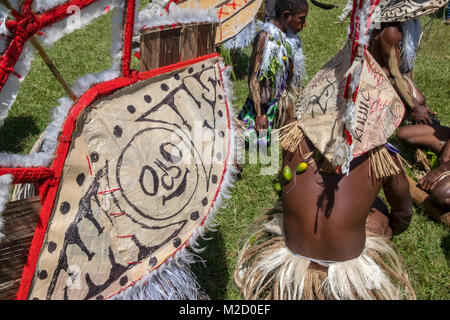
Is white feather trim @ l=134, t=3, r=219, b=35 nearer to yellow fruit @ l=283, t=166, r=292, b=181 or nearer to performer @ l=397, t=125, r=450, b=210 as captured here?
yellow fruit @ l=283, t=166, r=292, b=181

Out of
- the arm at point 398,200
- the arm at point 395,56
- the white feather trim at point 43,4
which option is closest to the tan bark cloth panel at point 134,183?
the white feather trim at point 43,4

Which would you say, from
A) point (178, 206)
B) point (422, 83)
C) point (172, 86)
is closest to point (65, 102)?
point (172, 86)

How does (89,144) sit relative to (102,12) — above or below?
below

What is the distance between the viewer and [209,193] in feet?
5.14

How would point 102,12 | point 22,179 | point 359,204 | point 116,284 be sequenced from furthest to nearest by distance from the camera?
point 359,204 < point 116,284 < point 102,12 < point 22,179

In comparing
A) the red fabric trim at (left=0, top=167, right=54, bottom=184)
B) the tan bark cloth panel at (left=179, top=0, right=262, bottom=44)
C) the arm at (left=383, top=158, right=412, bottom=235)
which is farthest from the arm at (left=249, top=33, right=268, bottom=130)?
the red fabric trim at (left=0, top=167, right=54, bottom=184)

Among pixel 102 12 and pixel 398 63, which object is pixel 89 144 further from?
pixel 398 63

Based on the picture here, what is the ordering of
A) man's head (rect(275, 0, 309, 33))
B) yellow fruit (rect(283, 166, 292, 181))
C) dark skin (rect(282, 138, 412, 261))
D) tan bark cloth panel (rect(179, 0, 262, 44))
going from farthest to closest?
man's head (rect(275, 0, 309, 33))
tan bark cloth panel (rect(179, 0, 262, 44))
yellow fruit (rect(283, 166, 292, 181))
dark skin (rect(282, 138, 412, 261))

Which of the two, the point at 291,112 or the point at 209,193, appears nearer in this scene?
the point at 209,193

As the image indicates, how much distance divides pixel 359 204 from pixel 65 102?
1463mm

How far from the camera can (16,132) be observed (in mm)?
3898

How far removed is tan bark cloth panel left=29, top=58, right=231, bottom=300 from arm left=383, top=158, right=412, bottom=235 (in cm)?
106

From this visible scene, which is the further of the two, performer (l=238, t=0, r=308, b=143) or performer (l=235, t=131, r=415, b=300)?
performer (l=238, t=0, r=308, b=143)

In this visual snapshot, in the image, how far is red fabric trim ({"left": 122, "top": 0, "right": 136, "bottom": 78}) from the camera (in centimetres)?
121
